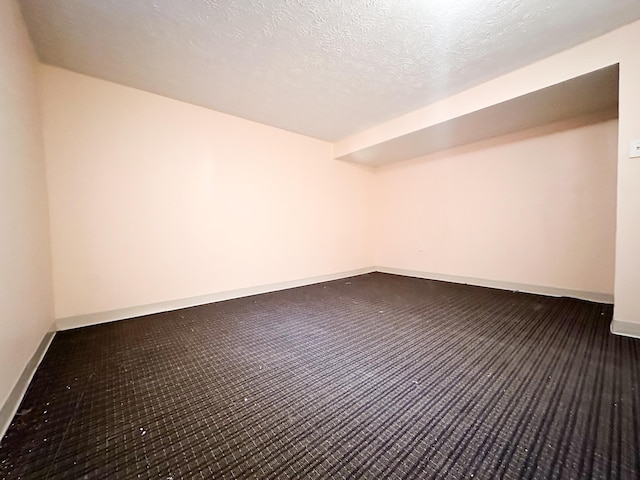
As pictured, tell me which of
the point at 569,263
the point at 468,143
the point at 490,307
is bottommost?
the point at 490,307

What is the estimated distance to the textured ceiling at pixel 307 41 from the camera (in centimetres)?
147

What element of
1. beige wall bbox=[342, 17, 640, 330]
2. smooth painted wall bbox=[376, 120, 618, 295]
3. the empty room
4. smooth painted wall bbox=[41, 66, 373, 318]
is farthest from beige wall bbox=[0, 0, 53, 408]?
smooth painted wall bbox=[376, 120, 618, 295]

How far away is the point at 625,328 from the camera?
5.74ft

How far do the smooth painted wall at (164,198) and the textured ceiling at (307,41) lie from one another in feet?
1.05

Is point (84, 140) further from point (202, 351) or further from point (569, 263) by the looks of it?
point (569, 263)

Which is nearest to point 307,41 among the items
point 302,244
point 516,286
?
point 302,244

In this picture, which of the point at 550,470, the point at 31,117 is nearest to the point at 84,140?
the point at 31,117

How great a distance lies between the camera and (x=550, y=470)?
80 centimetres

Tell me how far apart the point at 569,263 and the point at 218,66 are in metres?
3.96

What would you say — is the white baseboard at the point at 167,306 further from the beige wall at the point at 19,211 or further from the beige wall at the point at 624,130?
the beige wall at the point at 624,130

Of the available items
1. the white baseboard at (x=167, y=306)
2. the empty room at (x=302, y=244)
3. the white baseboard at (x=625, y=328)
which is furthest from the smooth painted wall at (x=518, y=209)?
the white baseboard at (x=167, y=306)

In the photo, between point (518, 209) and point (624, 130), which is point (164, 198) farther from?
point (518, 209)

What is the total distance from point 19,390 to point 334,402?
147cm

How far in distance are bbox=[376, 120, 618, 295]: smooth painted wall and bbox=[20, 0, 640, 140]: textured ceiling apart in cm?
132
